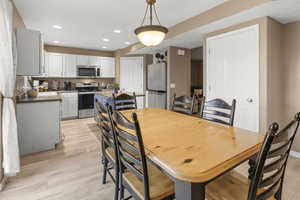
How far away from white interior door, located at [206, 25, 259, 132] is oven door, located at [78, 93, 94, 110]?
4045 millimetres

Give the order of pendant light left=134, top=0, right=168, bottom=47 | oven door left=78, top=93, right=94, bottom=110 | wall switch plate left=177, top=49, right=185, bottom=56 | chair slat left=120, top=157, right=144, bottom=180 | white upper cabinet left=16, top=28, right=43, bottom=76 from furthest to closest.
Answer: oven door left=78, top=93, right=94, bottom=110 < wall switch plate left=177, top=49, right=185, bottom=56 < white upper cabinet left=16, top=28, right=43, bottom=76 < pendant light left=134, top=0, right=168, bottom=47 < chair slat left=120, top=157, right=144, bottom=180

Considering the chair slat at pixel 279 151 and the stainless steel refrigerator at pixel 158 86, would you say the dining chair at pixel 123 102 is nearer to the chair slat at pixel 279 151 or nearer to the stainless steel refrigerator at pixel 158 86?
the stainless steel refrigerator at pixel 158 86

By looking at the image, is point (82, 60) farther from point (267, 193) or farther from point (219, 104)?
point (267, 193)

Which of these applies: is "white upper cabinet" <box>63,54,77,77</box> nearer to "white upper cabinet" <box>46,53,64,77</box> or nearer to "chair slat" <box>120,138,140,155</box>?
"white upper cabinet" <box>46,53,64,77</box>

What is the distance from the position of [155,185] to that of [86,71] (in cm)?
547

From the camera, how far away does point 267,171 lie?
0.81m

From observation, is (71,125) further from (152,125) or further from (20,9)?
(152,125)

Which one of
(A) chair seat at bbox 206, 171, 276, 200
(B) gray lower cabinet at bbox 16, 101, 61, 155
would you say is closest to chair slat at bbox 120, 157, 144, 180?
(A) chair seat at bbox 206, 171, 276, 200

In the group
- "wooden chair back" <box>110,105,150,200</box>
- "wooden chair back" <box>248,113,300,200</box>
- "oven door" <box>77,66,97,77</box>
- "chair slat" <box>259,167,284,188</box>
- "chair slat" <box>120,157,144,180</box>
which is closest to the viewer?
"wooden chair back" <box>248,113,300,200</box>

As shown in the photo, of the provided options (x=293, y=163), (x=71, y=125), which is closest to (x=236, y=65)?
(x=293, y=163)

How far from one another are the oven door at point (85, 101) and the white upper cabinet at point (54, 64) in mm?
1044

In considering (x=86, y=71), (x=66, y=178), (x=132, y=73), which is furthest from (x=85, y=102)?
(x=66, y=178)

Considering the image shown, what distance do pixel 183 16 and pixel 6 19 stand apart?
2.67 m

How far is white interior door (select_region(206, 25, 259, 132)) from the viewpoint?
2.61 metres
